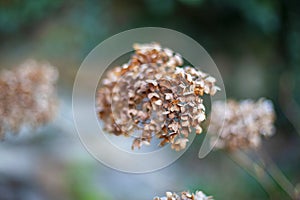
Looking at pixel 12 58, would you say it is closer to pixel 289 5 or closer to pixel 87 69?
pixel 87 69

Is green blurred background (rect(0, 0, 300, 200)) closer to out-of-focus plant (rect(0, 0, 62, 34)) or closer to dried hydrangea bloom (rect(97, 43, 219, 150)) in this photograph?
out-of-focus plant (rect(0, 0, 62, 34))

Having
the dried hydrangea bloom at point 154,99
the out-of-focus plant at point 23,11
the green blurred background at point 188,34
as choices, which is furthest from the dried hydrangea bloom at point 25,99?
the out-of-focus plant at point 23,11

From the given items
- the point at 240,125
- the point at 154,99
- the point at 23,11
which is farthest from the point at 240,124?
the point at 23,11

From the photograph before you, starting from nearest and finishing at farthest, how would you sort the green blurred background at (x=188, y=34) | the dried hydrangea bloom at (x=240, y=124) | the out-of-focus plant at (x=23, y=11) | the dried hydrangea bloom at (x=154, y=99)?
the dried hydrangea bloom at (x=154, y=99) → the dried hydrangea bloom at (x=240, y=124) → the green blurred background at (x=188, y=34) → the out-of-focus plant at (x=23, y=11)

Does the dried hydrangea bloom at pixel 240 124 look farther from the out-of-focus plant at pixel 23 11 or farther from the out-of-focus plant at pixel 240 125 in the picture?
the out-of-focus plant at pixel 23 11

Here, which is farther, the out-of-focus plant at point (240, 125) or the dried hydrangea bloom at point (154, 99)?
the out-of-focus plant at point (240, 125)

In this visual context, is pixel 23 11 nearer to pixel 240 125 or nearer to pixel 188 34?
pixel 188 34

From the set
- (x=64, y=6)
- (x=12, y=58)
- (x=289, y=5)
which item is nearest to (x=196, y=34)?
(x=289, y=5)
